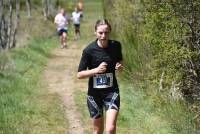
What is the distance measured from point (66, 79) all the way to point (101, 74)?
9170 millimetres

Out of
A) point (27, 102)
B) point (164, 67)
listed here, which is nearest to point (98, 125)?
point (164, 67)

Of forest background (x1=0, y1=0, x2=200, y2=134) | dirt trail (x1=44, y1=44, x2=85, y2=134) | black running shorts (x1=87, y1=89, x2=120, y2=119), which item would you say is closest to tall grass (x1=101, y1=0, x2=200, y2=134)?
forest background (x1=0, y1=0, x2=200, y2=134)

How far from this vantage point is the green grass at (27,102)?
1009cm

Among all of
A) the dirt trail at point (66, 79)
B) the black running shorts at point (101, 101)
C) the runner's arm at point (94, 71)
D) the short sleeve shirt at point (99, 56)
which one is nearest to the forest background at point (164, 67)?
the dirt trail at point (66, 79)

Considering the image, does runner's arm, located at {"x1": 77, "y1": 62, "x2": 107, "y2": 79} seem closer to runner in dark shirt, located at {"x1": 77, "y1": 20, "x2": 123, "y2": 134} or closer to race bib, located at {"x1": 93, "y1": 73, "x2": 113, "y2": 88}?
runner in dark shirt, located at {"x1": 77, "y1": 20, "x2": 123, "y2": 134}

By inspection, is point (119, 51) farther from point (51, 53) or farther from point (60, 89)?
point (51, 53)

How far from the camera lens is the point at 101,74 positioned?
23.3 ft

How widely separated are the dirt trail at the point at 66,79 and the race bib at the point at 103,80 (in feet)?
9.64

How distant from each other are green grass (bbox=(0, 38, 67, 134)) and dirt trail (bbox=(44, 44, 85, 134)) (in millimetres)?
192

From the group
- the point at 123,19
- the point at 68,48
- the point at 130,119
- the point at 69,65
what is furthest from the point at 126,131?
the point at 68,48

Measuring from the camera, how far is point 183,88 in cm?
962

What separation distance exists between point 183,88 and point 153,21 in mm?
1372

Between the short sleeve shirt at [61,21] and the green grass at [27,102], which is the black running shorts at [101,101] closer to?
the green grass at [27,102]

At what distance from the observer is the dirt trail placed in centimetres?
1085
